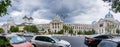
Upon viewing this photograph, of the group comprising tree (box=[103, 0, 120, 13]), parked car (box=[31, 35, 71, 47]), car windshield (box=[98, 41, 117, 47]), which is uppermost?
tree (box=[103, 0, 120, 13])

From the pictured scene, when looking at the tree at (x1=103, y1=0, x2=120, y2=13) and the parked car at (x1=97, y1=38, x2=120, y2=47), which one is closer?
the parked car at (x1=97, y1=38, x2=120, y2=47)

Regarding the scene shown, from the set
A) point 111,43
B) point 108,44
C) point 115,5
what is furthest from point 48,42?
point 111,43

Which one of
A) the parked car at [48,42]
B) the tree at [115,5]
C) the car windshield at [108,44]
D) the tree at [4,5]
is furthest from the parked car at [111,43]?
the parked car at [48,42]

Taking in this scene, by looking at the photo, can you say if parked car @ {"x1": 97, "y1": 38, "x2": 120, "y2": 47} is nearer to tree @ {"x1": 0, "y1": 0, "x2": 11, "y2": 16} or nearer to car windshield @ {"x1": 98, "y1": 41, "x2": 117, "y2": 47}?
car windshield @ {"x1": 98, "y1": 41, "x2": 117, "y2": 47}

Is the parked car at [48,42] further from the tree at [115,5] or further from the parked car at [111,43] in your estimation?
the parked car at [111,43]

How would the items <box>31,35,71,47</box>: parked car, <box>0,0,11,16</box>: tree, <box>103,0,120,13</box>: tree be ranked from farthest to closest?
<box>31,35,71,47</box>: parked car, <box>103,0,120,13</box>: tree, <box>0,0,11,16</box>: tree

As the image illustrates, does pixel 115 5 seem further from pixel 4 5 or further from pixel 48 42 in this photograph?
pixel 4 5

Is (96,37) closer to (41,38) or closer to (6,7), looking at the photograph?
(41,38)

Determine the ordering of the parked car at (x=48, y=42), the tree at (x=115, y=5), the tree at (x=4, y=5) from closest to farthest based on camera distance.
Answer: the tree at (x=4, y=5)
the tree at (x=115, y=5)
the parked car at (x=48, y=42)

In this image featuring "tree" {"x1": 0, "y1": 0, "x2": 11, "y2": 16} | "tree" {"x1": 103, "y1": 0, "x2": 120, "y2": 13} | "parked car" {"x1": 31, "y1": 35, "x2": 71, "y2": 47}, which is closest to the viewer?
"tree" {"x1": 0, "y1": 0, "x2": 11, "y2": 16}

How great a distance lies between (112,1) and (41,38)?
7961mm

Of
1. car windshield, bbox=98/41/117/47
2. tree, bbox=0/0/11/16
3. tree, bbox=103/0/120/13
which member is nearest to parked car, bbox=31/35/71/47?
tree, bbox=103/0/120/13

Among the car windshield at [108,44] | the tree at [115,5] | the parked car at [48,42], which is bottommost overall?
the parked car at [48,42]

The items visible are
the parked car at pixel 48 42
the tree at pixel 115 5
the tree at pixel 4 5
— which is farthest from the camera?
the parked car at pixel 48 42
